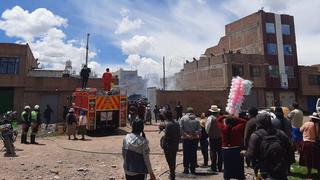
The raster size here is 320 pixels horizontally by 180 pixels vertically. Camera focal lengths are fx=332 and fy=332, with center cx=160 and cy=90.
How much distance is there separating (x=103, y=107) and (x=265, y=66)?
31034 millimetres

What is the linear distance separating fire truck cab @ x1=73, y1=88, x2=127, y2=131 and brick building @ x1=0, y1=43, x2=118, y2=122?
1285cm

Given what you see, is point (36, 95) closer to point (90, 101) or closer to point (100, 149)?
point (90, 101)

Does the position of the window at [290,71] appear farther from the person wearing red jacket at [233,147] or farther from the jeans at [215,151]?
the person wearing red jacket at [233,147]

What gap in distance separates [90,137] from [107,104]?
1898 millimetres

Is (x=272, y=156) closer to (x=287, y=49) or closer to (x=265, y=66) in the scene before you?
(x=265, y=66)

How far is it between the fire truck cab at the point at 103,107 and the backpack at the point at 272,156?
12964 millimetres

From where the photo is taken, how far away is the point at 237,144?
21.7 ft

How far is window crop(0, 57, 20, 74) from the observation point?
29.9 m

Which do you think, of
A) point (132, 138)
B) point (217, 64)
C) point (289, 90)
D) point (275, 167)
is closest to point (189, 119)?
point (132, 138)

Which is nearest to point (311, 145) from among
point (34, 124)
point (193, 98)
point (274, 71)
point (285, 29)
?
point (34, 124)

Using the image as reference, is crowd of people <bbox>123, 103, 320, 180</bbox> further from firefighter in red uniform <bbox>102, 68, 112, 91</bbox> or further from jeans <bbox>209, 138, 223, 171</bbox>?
firefighter in red uniform <bbox>102, 68, 112, 91</bbox>

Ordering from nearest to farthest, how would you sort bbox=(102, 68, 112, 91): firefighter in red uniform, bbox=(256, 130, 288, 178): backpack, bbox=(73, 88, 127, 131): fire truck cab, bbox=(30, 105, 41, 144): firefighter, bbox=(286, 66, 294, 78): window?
1. bbox=(256, 130, 288, 178): backpack
2. bbox=(30, 105, 41, 144): firefighter
3. bbox=(73, 88, 127, 131): fire truck cab
4. bbox=(102, 68, 112, 91): firefighter in red uniform
5. bbox=(286, 66, 294, 78): window

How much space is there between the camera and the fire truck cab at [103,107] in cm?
1657

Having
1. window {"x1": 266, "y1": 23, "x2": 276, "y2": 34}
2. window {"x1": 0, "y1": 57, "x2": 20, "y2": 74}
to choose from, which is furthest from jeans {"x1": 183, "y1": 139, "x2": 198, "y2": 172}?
window {"x1": 266, "y1": 23, "x2": 276, "y2": 34}
